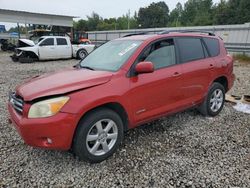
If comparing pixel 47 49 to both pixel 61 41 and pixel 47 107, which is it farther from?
pixel 47 107

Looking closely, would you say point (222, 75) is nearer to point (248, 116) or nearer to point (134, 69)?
point (248, 116)

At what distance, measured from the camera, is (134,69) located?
3.19 meters

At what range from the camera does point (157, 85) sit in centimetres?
345

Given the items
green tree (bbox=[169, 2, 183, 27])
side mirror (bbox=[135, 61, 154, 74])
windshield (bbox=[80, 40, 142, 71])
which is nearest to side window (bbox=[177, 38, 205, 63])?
windshield (bbox=[80, 40, 142, 71])

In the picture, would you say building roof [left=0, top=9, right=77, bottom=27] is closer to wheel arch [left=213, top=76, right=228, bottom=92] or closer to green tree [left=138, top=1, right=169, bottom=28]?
wheel arch [left=213, top=76, right=228, bottom=92]

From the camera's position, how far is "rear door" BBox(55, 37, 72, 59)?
571 inches

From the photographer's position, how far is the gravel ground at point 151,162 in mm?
2727

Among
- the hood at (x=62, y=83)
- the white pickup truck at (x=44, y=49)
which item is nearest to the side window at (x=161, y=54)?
the hood at (x=62, y=83)

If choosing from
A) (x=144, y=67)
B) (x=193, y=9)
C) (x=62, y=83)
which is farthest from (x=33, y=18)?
(x=193, y=9)

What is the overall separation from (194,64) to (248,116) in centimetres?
191

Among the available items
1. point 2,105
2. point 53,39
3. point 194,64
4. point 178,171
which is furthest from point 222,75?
point 53,39

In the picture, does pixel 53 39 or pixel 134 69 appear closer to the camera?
pixel 134 69

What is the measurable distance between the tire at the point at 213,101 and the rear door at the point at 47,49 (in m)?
11.8

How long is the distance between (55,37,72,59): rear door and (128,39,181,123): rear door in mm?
11996
